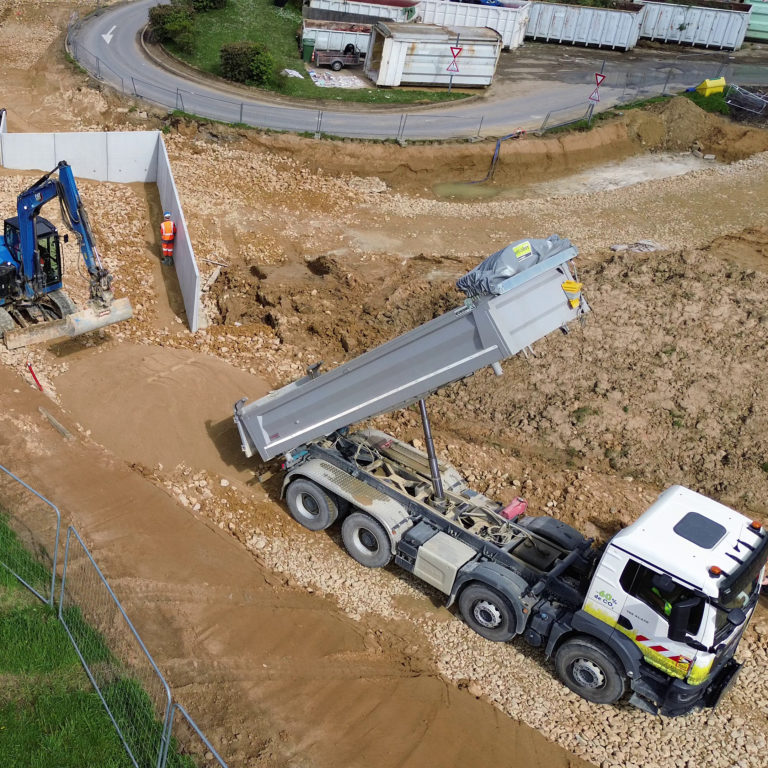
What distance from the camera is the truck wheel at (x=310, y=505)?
11.6 m

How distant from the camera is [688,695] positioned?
9.04m

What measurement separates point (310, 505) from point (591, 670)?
467 cm

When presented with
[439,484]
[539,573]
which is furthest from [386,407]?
[539,573]

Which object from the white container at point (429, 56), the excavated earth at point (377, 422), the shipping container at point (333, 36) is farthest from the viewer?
the shipping container at point (333, 36)

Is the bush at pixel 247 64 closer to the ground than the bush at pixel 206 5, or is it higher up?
closer to the ground

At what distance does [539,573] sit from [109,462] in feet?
23.6

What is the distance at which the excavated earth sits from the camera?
965cm

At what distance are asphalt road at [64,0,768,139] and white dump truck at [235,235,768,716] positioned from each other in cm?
1743

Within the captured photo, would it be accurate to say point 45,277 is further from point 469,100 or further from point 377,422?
point 469,100

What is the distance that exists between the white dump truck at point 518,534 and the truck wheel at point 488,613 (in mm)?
21

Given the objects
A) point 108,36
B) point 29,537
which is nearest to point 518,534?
point 29,537

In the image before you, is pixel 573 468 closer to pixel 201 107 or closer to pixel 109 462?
pixel 109 462

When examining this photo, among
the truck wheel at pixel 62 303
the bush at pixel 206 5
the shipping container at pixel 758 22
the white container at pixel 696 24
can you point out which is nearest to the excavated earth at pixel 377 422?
the truck wheel at pixel 62 303

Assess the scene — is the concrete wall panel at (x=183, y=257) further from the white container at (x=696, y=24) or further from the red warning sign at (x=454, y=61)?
the white container at (x=696, y=24)
